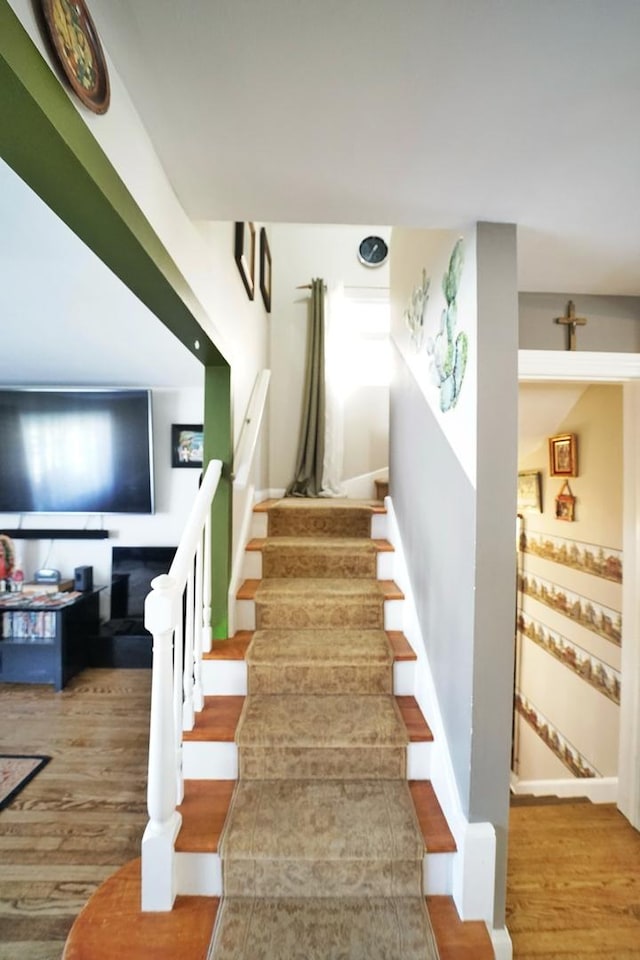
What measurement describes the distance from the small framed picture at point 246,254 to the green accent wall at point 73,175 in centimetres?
94

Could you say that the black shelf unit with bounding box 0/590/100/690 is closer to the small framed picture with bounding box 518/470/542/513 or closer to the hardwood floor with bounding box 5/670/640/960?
the hardwood floor with bounding box 5/670/640/960

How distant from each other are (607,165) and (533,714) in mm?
3356

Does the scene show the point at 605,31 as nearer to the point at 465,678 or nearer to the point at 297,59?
the point at 297,59

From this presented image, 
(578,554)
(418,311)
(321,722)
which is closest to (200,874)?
(321,722)

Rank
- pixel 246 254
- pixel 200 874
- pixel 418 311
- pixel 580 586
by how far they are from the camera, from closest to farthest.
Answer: pixel 200 874 < pixel 418 311 < pixel 246 254 < pixel 580 586

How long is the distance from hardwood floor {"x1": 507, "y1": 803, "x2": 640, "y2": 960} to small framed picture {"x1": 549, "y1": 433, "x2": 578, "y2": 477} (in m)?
1.72

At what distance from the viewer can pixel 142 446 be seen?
9.57 feet

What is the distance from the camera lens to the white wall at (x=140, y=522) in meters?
3.05

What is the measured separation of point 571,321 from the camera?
1604mm

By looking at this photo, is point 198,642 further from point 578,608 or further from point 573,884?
point 578,608

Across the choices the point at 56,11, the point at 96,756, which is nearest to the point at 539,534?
the point at 96,756

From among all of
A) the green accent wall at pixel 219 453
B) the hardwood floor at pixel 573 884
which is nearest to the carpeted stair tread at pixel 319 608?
the green accent wall at pixel 219 453

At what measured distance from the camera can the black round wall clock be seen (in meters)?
3.54

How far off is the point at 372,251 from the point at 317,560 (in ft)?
9.33
